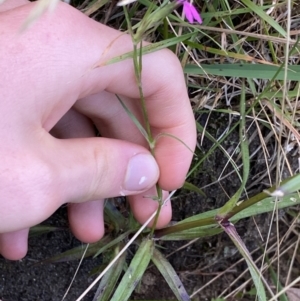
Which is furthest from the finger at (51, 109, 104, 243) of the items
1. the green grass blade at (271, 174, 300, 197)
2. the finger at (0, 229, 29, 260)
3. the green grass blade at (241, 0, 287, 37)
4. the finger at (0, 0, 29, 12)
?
the green grass blade at (271, 174, 300, 197)

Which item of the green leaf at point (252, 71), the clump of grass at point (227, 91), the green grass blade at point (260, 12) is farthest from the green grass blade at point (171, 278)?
the green grass blade at point (260, 12)

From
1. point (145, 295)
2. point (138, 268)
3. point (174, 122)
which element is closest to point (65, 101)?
point (174, 122)

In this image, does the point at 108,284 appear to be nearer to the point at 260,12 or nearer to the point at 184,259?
the point at 184,259

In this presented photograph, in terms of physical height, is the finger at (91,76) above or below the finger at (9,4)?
below

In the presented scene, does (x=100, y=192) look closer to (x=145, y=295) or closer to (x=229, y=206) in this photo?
(x=229, y=206)

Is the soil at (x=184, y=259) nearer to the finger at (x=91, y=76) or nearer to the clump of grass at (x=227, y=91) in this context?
the clump of grass at (x=227, y=91)

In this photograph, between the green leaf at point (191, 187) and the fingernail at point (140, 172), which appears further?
the green leaf at point (191, 187)

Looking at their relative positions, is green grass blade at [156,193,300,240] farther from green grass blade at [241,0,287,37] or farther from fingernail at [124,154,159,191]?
green grass blade at [241,0,287,37]
